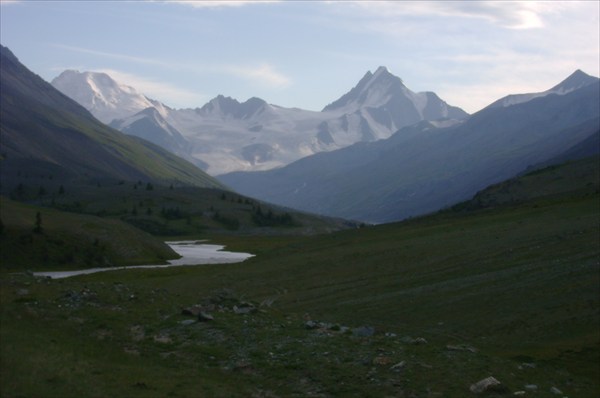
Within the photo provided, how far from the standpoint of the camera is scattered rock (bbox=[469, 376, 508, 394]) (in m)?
27.4

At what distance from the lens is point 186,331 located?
3550cm

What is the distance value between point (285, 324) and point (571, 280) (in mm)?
23387

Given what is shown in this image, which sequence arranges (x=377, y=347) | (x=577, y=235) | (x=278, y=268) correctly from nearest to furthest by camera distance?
(x=377, y=347), (x=577, y=235), (x=278, y=268)

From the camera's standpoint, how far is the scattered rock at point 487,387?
27.4 metres

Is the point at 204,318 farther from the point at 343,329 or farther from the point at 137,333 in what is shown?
the point at 343,329

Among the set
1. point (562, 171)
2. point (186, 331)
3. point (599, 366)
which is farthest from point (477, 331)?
point (562, 171)

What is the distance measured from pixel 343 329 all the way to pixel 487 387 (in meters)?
10.9

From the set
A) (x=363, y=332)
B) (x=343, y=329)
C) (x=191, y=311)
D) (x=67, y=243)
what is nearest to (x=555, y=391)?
(x=363, y=332)

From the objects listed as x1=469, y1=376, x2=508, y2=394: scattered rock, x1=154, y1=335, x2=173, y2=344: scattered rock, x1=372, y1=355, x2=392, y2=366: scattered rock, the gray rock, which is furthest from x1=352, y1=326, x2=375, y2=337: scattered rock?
x1=469, y1=376, x2=508, y2=394: scattered rock

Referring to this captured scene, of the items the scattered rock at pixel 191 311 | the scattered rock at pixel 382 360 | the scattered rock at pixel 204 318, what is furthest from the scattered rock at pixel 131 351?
the scattered rock at pixel 382 360

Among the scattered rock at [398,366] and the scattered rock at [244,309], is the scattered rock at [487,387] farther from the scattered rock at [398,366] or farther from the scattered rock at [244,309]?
the scattered rock at [244,309]

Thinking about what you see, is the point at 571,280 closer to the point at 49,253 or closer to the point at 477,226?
the point at 477,226

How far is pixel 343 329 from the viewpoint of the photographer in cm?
3741

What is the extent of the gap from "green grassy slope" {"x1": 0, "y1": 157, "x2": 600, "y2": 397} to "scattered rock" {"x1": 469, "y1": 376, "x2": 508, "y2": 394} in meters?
0.33
